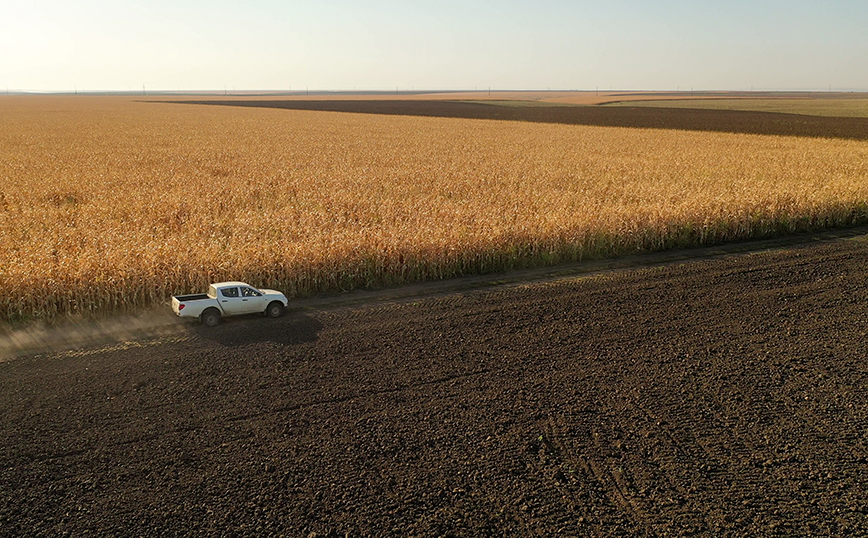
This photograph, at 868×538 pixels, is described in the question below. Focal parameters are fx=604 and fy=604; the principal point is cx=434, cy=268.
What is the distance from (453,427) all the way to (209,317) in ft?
17.3

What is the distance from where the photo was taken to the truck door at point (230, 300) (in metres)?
10.5

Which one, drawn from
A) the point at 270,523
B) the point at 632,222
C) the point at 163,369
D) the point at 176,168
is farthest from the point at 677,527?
the point at 176,168

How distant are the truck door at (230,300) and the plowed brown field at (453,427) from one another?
0.30 meters

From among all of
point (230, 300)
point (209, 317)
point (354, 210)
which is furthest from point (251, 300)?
point (354, 210)

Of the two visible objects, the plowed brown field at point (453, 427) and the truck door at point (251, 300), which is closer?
the plowed brown field at point (453, 427)

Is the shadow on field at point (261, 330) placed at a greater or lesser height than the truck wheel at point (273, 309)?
lesser

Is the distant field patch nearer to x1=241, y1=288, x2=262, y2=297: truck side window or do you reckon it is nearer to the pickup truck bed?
x1=241, y1=288, x2=262, y2=297: truck side window

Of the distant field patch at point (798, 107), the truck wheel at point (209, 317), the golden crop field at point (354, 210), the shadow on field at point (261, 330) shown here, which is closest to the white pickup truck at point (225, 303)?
the truck wheel at point (209, 317)

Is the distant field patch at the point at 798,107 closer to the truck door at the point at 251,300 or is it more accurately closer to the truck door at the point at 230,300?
the truck door at the point at 251,300

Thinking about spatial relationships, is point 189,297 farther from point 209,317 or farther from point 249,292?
point 249,292

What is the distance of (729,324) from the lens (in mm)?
10758

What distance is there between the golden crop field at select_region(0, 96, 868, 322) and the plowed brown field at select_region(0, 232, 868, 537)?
219cm

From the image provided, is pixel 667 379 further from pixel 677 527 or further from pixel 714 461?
pixel 677 527

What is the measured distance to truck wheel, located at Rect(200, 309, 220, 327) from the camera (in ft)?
A: 34.3
